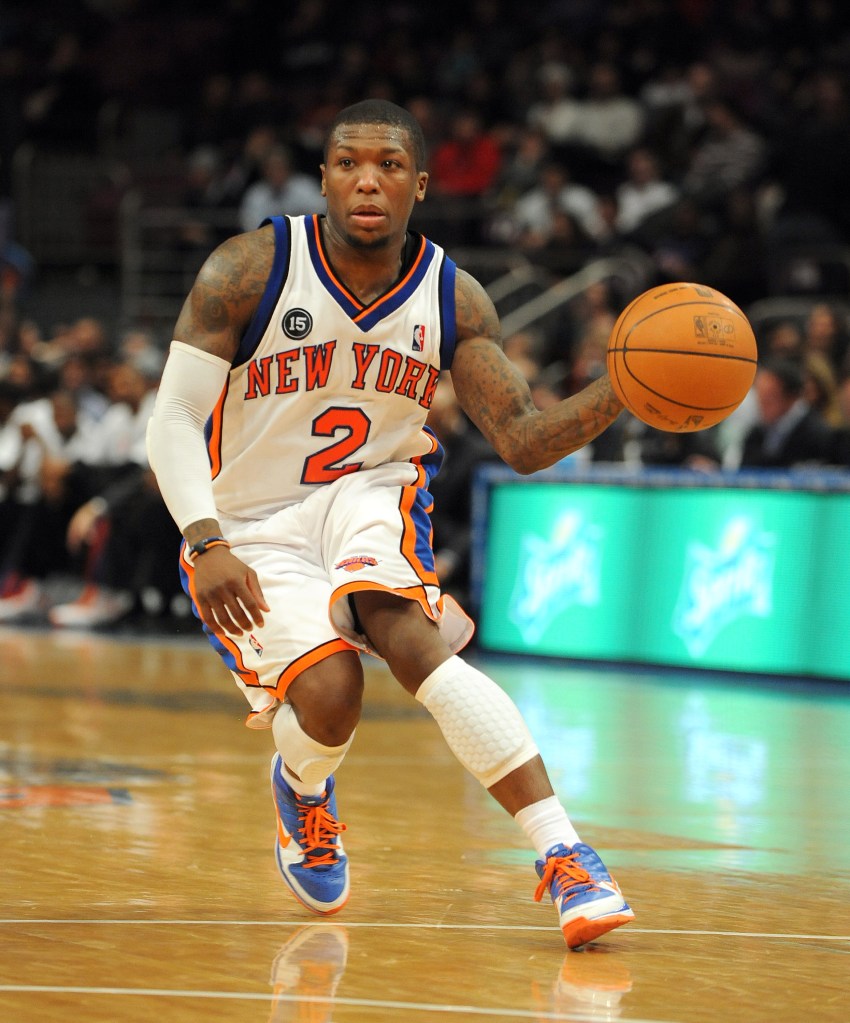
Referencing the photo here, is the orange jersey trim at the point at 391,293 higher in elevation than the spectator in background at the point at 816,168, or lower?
lower

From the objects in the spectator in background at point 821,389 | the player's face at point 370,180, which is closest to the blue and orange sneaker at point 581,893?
the player's face at point 370,180

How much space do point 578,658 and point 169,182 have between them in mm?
10748

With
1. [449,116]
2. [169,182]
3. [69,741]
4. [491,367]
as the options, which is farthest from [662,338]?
[169,182]

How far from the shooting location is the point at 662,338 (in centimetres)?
445

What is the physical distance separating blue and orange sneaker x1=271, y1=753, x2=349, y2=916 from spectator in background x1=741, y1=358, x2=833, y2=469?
7.30m

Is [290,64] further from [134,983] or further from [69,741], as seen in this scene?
[134,983]

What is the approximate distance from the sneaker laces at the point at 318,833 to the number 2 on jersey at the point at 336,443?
2.89 feet

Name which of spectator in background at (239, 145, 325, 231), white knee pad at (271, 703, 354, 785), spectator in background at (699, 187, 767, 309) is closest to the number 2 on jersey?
white knee pad at (271, 703, 354, 785)

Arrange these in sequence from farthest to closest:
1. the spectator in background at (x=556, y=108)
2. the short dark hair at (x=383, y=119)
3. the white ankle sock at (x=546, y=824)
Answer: the spectator in background at (x=556, y=108) < the short dark hair at (x=383, y=119) < the white ankle sock at (x=546, y=824)

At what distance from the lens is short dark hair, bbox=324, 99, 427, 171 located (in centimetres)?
479

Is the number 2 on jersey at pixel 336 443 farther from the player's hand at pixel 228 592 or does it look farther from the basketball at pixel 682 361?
the basketball at pixel 682 361

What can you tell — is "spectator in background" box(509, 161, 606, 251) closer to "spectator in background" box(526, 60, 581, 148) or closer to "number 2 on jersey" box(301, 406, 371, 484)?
"spectator in background" box(526, 60, 581, 148)

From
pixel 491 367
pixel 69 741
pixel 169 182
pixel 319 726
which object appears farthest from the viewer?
pixel 169 182

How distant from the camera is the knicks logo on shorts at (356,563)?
4523 millimetres
